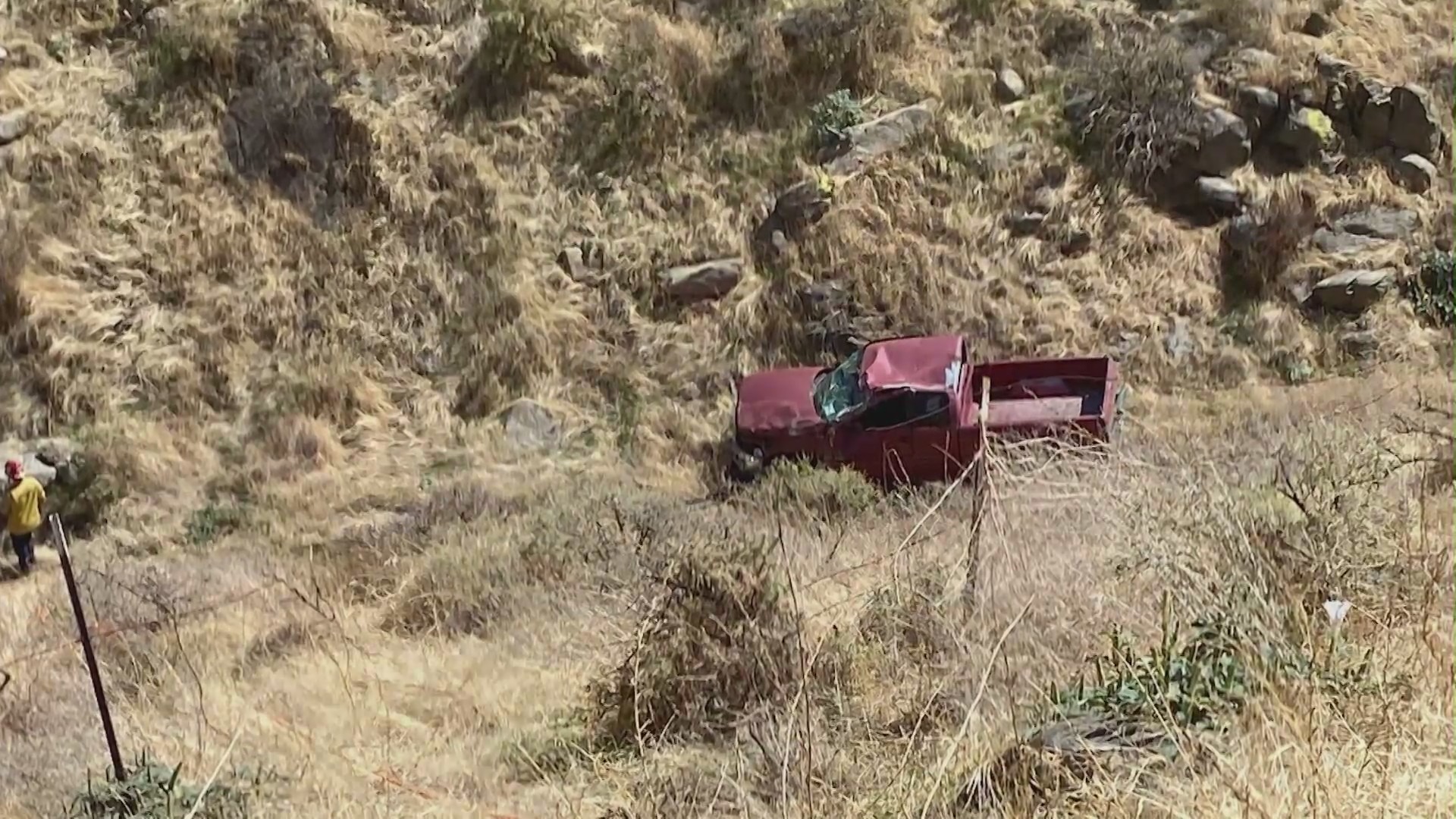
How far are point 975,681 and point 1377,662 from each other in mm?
1359

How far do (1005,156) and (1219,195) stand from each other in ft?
7.69

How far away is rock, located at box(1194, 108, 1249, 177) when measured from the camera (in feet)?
43.2

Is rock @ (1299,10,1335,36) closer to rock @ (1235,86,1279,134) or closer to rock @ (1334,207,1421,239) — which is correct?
rock @ (1235,86,1279,134)

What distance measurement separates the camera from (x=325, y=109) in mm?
14117

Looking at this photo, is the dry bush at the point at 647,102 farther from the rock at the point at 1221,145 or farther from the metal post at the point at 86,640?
the metal post at the point at 86,640

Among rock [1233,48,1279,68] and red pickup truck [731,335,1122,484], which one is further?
rock [1233,48,1279,68]

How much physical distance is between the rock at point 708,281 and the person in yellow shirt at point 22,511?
21.5 ft

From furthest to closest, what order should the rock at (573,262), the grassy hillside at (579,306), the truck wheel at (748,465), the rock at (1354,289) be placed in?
the rock at (573,262)
the rock at (1354,289)
the truck wheel at (748,465)
the grassy hillside at (579,306)

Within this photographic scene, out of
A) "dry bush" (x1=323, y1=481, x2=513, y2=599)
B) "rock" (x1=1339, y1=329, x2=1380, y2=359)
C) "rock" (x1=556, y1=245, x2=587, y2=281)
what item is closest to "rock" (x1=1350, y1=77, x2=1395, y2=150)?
"rock" (x1=1339, y1=329, x2=1380, y2=359)

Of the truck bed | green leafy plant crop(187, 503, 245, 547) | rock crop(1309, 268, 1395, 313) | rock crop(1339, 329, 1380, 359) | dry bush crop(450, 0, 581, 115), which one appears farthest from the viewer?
dry bush crop(450, 0, 581, 115)

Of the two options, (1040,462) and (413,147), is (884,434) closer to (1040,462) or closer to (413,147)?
(1040,462)

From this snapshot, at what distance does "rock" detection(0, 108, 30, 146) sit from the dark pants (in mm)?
5113

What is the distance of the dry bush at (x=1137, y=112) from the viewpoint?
13.3 meters

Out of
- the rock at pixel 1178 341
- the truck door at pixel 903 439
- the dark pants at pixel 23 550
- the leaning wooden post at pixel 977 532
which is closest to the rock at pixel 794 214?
the truck door at pixel 903 439
